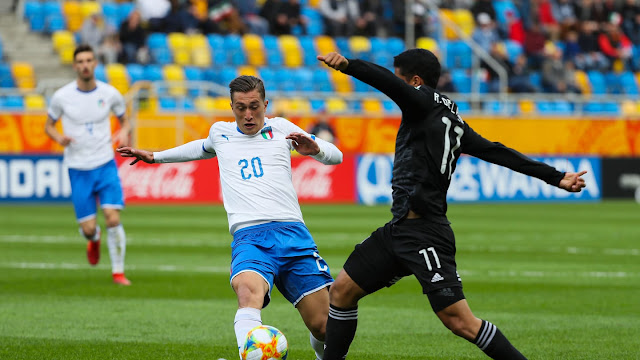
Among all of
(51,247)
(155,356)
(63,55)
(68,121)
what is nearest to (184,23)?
(63,55)

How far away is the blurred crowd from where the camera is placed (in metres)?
29.7

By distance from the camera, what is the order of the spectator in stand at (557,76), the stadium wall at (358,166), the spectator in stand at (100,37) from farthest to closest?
the spectator in stand at (557,76), the spectator in stand at (100,37), the stadium wall at (358,166)

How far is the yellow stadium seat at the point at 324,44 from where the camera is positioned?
31578 millimetres

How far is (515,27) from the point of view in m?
34.8

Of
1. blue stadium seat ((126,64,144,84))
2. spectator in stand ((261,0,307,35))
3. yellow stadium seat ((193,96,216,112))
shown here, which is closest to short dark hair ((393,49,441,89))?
yellow stadium seat ((193,96,216,112))

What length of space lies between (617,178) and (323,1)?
9688 mm

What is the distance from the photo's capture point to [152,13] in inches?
1176

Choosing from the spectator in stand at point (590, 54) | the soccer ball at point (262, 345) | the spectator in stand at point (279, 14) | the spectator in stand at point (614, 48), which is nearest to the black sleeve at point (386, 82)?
the soccer ball at point (262, 345)

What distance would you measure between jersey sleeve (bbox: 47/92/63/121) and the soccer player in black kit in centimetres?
668

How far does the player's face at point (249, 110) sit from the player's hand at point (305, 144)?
32 cm

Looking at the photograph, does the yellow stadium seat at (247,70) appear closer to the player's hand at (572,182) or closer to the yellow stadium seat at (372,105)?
the yellow stadium seat at (372,105)

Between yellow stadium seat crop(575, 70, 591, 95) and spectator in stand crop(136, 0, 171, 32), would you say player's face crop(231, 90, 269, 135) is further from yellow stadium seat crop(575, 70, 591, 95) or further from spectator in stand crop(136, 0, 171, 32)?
yellow stadium seat crop(575, 70, 591, 95)

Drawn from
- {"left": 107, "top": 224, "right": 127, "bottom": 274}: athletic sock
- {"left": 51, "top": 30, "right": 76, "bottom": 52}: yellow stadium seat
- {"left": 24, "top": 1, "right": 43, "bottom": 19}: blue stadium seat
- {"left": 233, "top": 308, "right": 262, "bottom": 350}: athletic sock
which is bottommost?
{"left": 107, "top": 224, "right": 127, "bottom": 274}: athletic sock

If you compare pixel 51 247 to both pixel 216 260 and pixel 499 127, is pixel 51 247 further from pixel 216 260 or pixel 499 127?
pixel 499 127
